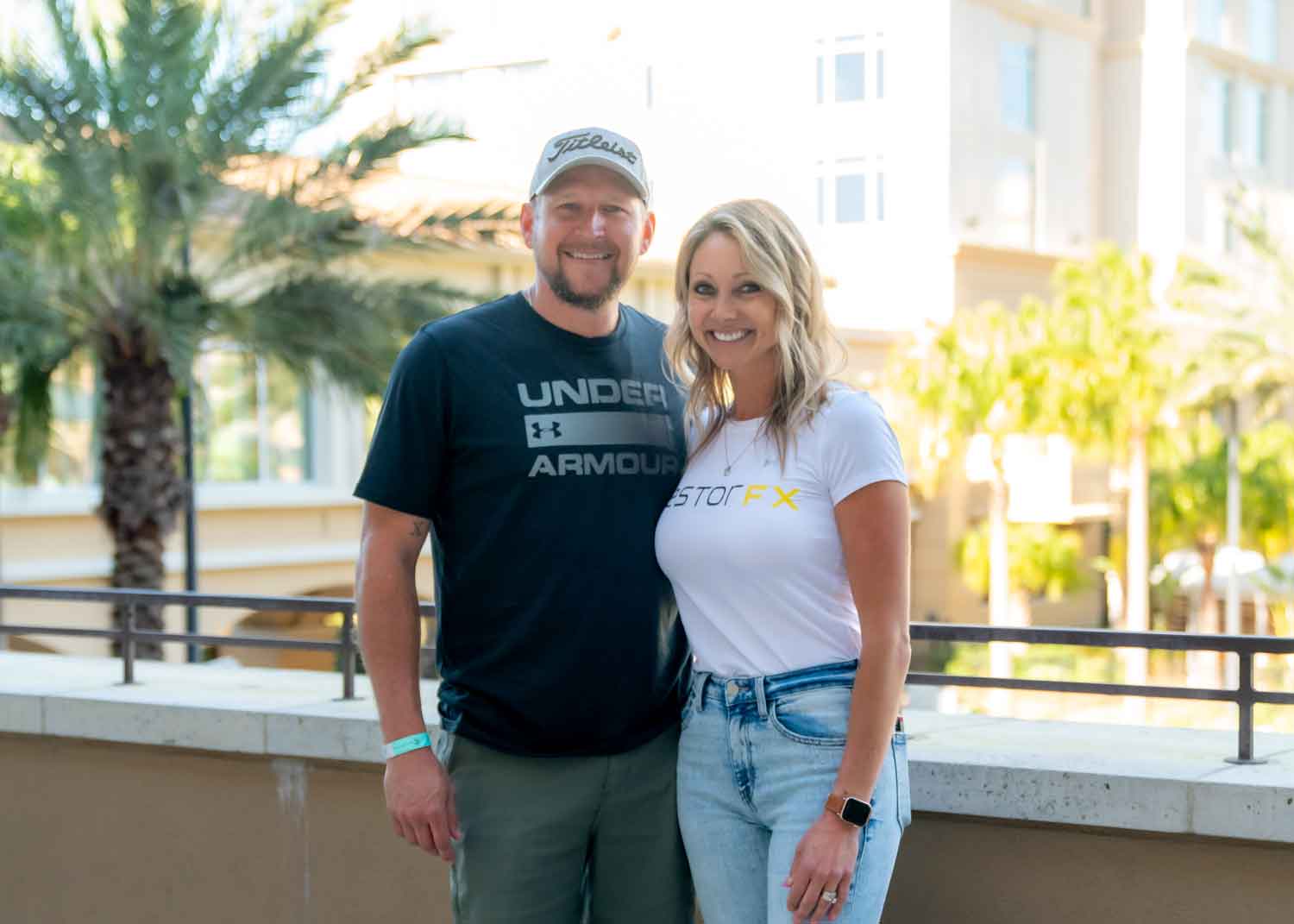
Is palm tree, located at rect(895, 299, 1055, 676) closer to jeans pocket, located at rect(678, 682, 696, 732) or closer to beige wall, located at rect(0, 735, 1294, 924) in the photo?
beige wall, located at rect(0, 735, 1294, 924)

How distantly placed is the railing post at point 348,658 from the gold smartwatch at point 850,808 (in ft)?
7.29

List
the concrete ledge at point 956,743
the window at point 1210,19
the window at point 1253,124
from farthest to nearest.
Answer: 1. the window at point 1253,124
2. the window at point 1210,19
3. the concrete ledge at point 956,743

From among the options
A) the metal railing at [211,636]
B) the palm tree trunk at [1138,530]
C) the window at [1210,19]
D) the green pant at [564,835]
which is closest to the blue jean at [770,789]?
the green pant at [564,835]

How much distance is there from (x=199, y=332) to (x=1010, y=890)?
10.3 m

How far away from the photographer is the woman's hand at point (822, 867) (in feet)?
8.54

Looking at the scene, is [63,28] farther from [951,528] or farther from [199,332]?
[951,528]

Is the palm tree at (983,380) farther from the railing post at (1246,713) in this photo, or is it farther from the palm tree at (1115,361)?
the railing post at (1246,713)

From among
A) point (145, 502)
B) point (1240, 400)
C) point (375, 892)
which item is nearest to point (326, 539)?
point (145, 502)

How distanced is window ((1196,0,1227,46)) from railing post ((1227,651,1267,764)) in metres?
53.0

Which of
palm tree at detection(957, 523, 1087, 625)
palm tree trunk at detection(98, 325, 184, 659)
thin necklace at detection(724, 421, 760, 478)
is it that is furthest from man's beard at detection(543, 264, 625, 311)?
palm tree at detection(957, 523, 1087, 625)

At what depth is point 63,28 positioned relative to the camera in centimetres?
1245

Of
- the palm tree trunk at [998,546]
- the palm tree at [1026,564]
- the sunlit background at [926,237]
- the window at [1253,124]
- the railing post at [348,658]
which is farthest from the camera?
the window at [1253,124]

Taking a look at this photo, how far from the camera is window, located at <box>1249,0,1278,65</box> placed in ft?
179

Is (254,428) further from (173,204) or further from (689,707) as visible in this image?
(689,707)
